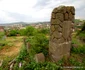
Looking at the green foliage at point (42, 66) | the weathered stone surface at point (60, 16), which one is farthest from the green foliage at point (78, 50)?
the weathered stone surface at point (60, 16)

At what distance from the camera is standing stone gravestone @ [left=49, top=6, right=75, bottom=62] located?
5.89m

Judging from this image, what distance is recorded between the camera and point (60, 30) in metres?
5.92

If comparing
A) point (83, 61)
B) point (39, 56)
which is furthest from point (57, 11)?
point (83, 61)

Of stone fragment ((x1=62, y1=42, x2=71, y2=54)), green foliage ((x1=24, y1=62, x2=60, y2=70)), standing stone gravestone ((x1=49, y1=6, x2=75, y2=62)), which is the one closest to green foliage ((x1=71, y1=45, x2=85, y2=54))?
stone fragment ((x1=62, y1=42, x2=71, y2=54))

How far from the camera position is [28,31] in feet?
71.1

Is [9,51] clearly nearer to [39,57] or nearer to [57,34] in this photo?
[39,57]

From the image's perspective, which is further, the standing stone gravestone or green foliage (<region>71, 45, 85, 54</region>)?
green foliage (<region>71, 45, 85, 54</region>)

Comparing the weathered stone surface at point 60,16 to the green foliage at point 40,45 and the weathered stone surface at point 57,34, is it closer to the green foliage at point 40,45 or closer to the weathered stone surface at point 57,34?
the weathered stone surface at point 57,34

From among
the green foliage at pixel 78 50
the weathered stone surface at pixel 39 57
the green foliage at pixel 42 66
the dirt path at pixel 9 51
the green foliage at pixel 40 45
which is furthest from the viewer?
the dirt path at pixel 9 51

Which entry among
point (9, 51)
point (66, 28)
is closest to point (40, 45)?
point (66, 28)

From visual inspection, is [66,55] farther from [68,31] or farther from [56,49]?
[68,31]

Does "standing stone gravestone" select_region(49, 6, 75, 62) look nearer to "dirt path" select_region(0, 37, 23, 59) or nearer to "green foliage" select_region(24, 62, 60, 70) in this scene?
"green foliage" select_region(24, 62, 60, 70)

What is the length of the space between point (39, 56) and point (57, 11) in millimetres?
1990

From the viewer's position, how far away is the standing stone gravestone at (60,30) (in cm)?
589
